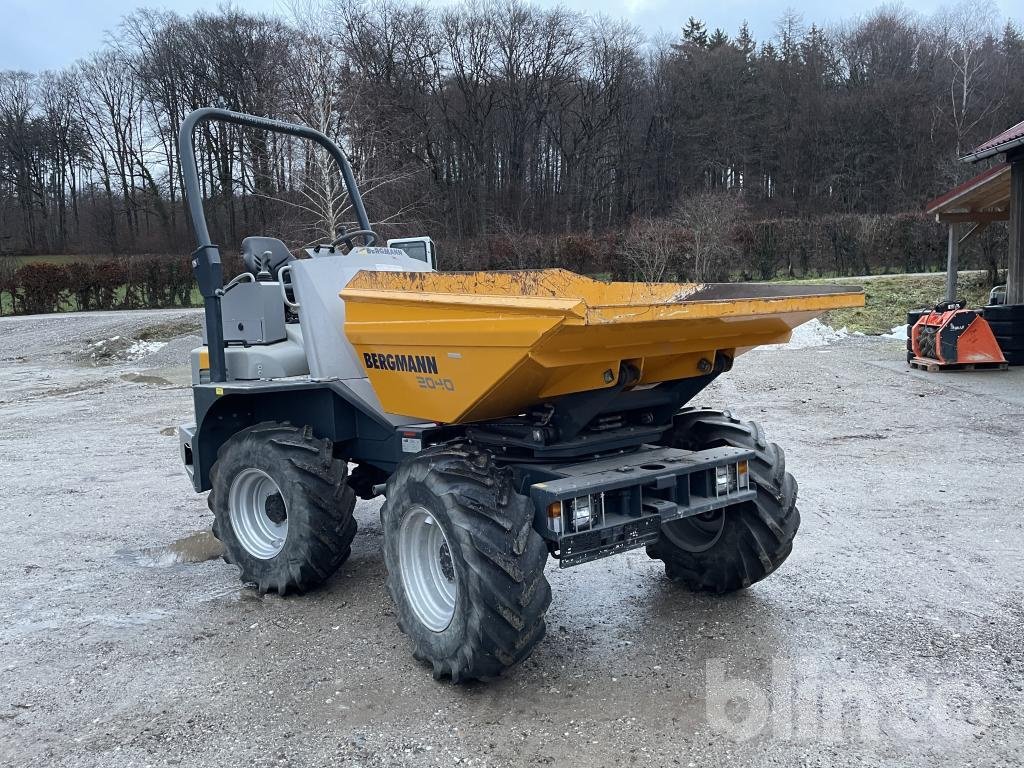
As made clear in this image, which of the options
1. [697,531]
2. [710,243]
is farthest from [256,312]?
[710,243]

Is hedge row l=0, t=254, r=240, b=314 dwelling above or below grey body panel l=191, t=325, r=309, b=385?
above

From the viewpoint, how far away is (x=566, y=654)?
Answer: 3934 millimetres

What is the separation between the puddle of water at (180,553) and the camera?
5438 mm

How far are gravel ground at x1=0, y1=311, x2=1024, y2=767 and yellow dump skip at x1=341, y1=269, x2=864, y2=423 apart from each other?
126cm

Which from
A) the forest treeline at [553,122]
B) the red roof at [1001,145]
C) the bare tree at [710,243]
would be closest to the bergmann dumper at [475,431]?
the red roof at [1001,145]

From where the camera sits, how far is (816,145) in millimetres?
49688

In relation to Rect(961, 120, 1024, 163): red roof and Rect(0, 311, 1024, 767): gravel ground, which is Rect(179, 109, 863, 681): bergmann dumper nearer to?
Rect(0, 311, 1024, 767): gravel ground

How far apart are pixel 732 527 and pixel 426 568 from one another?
1.58m

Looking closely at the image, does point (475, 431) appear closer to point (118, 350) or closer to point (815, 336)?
point (815, 336)

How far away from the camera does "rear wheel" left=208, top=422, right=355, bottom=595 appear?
438cm

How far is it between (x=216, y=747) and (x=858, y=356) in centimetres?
1426

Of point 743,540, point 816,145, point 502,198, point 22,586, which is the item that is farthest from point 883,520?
point 816,145

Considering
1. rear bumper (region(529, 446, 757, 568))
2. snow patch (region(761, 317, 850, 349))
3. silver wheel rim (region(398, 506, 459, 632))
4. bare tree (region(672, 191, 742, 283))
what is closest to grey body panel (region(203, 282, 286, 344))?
silver wheel rim (region(398, 506, 459, 632))

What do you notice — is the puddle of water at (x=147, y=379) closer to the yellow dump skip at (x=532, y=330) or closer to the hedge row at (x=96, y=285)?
the yellow dump skip at (x=532, y=330)
